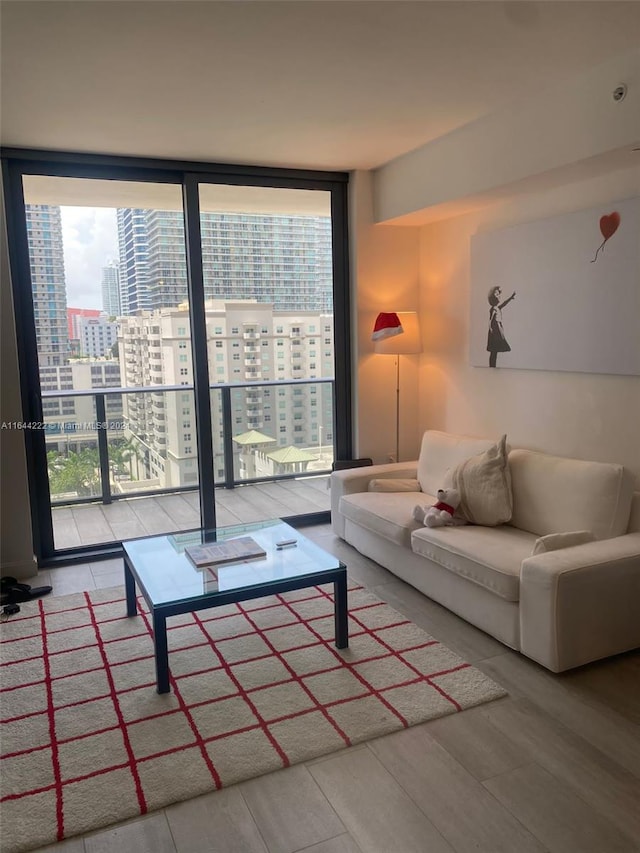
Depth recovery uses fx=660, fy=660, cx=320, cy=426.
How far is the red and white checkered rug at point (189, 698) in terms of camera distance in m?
2.18

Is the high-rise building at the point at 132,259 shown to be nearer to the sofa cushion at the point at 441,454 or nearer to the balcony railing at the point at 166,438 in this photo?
the balcony railing at the point at 166,438

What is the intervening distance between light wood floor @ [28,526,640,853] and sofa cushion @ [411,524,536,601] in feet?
1.51

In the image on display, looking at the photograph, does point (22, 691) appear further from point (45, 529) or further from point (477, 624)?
point (477, 624)

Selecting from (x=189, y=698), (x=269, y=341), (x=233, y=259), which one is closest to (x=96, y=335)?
(x=233, y=259)

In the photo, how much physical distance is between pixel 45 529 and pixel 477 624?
2806mm

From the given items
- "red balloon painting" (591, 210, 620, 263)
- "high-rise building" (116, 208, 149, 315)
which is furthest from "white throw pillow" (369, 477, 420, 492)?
"high-rise building" (116, 208, 149, 315)

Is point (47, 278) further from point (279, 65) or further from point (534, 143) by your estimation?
point (534, 143)

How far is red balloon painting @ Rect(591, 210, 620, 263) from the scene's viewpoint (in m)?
3.20

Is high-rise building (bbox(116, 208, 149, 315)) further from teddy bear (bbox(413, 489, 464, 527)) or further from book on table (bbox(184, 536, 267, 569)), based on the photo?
teddy bear (bbox(413, 489, 464, 527))

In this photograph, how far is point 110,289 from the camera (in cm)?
435

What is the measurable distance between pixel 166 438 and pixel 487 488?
2.41 metres

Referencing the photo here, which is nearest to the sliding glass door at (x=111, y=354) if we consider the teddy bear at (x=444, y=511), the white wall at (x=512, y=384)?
the white wall at (x=512, y=384)

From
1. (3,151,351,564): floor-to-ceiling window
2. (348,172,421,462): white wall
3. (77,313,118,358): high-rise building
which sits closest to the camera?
(3,151,351,564): floor-to-ceiling window

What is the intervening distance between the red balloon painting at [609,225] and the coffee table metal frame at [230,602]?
2.07 metres
